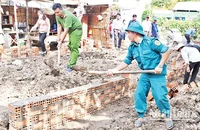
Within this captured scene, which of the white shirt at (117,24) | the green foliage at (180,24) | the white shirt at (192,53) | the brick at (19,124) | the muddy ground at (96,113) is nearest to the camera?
the brick at (19,124)

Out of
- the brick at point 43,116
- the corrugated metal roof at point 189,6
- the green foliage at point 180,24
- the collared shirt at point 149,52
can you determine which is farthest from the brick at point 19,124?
the corrugated metal roof at point 189,6

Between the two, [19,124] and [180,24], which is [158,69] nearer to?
[19,124]

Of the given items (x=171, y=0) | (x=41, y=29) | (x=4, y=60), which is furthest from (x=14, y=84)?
(x=171, y=0)

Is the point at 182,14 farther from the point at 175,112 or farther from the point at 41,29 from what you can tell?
the point at 175,112

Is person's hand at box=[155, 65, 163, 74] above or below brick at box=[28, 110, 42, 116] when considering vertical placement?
above

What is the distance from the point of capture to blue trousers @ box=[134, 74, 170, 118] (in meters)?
3.77

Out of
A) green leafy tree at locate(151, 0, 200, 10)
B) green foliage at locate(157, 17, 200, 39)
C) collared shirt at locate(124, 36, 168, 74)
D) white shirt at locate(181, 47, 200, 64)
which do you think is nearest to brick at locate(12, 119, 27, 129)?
collared shirt at locate(124, 36, 168, 74)

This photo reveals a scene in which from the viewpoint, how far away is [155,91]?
380cm

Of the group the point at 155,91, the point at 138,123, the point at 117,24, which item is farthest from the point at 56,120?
the point at 117,24

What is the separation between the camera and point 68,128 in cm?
412

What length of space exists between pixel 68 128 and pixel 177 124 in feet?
5.66

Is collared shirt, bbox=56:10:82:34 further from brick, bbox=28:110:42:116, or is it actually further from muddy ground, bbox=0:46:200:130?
brick, bbox=28:110:42:116

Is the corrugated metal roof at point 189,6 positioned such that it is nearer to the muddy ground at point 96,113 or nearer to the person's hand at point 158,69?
the muddy ground at point 96,113

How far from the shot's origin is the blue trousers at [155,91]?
3.77 m
